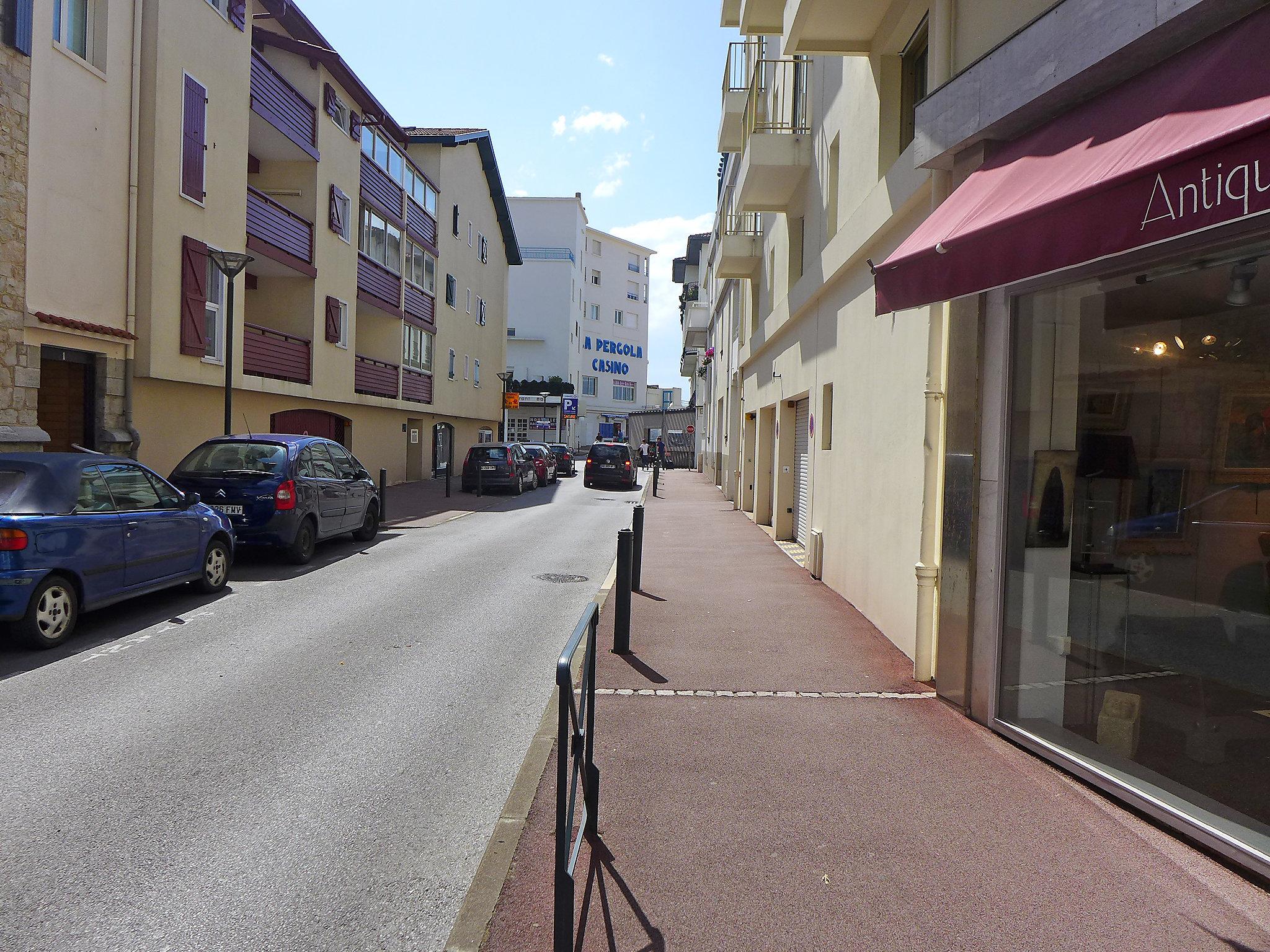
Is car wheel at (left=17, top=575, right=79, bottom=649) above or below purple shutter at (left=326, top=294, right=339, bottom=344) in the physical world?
below

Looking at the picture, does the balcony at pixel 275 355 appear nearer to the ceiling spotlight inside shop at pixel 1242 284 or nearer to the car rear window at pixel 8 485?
the car rear window at pixel 8 485

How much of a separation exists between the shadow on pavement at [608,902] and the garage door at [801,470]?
956cm

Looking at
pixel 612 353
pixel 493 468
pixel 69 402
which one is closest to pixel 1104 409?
pixel 69 402

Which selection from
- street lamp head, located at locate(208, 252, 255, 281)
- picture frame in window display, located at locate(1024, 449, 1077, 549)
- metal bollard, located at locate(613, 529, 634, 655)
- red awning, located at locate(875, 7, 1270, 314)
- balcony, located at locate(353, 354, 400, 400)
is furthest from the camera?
balcony, located at locate(353, 354, 400, 400)

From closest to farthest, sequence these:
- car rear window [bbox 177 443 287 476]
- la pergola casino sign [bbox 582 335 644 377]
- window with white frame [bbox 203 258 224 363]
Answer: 1. car rear window [bbox 177 443 287 476]
2. window with white frame [bbox 203 258 224 363]
3. la pergola casino sign [bbox 582 335 644 377]

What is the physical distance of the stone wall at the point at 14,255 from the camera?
36.6 ft

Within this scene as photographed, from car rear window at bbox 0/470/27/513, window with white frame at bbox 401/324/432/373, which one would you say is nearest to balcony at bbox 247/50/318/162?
window with white frame at bbox 401/324/432/373

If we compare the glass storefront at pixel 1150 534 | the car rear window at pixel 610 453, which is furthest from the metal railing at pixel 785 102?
the car rear window at pixel 610 453

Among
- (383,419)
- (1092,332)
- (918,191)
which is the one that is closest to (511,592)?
(918,191)

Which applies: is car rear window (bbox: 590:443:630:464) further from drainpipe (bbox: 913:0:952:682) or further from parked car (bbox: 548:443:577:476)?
drainpipe (bbox: 913:0:952:682)

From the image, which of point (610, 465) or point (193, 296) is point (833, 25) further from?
point (610, 465)

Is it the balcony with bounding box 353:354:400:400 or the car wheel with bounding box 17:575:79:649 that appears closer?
the car wheel with bounding box 17:575:79:649

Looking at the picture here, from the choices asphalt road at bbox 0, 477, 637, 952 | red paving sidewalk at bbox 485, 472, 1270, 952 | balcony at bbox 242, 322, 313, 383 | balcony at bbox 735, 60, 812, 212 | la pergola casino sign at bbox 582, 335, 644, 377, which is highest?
la pergola casino sign at bbox 582, 335, 644, 377

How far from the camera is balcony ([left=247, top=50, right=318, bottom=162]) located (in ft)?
59.7
